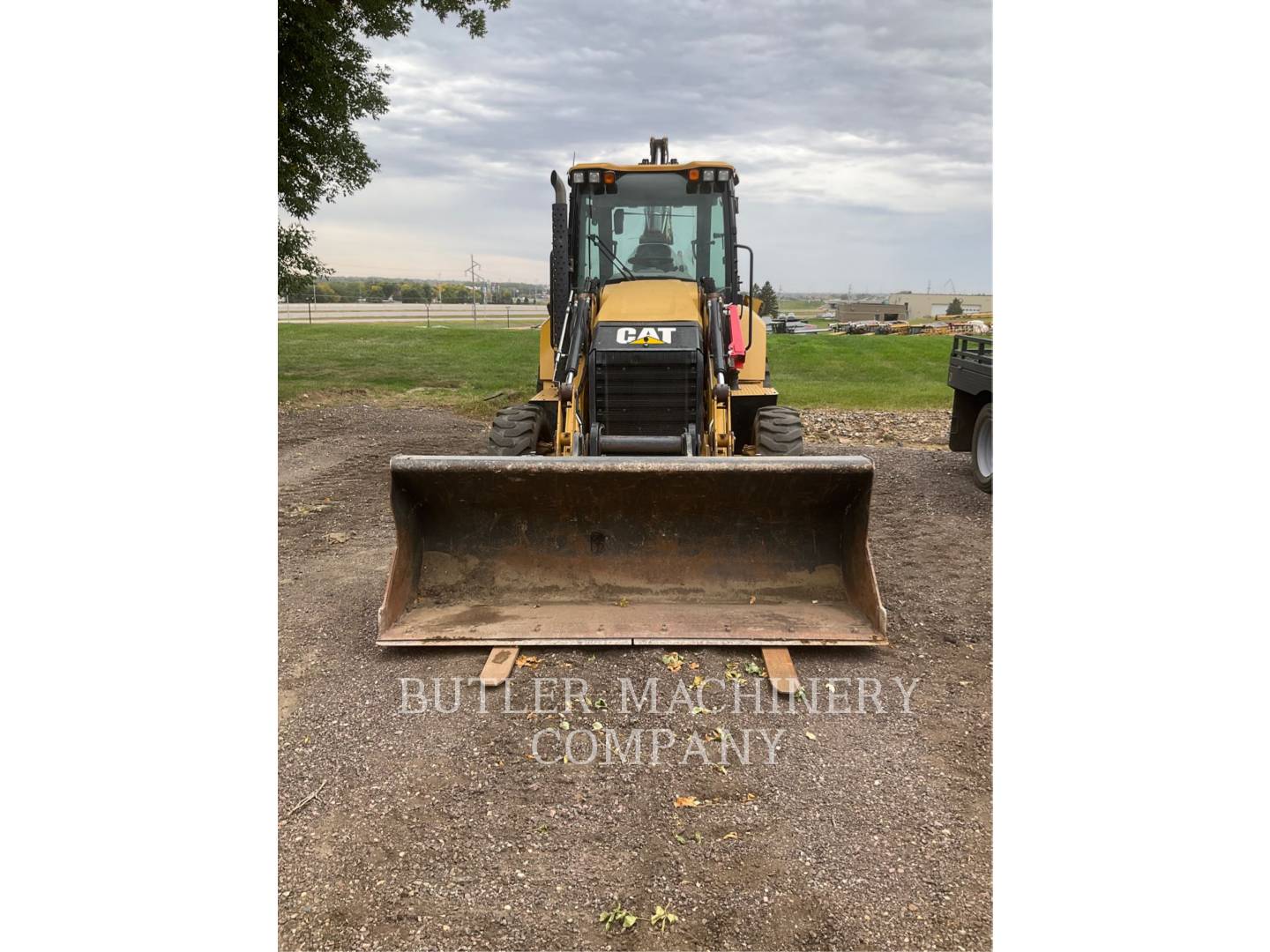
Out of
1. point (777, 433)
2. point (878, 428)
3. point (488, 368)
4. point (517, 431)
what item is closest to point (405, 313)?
point (488, 368)

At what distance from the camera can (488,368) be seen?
18.9m

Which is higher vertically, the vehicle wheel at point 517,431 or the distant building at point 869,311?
the distant building at point 869,311

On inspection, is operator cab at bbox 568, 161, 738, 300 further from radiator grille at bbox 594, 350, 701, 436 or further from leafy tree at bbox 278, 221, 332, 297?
leafy tree at bbox 278, 221, 332, 297

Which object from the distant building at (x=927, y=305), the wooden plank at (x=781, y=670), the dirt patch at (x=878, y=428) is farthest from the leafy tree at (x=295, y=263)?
the distant building at (x=927, y=305)

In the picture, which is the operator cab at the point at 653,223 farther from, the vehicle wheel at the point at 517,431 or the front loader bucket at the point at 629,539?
the front loader bucket at the point at 629,539

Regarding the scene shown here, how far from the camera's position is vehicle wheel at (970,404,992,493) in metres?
7.85

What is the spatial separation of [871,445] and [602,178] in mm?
5500

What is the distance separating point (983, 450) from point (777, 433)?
3.01 meters

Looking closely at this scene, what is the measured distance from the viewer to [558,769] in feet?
10.7

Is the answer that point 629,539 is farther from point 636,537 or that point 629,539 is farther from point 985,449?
point 985,449

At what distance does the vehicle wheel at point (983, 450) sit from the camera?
25.8 ft

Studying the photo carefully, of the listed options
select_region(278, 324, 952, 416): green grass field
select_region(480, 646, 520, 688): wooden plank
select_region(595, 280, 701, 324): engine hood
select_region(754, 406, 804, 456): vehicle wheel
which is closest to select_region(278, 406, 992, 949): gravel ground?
select_region(480, 646, 520, 688): wooden plank

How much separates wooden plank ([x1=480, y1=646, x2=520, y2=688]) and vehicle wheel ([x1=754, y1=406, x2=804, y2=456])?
2.46m

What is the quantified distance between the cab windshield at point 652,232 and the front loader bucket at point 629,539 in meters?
2.38
